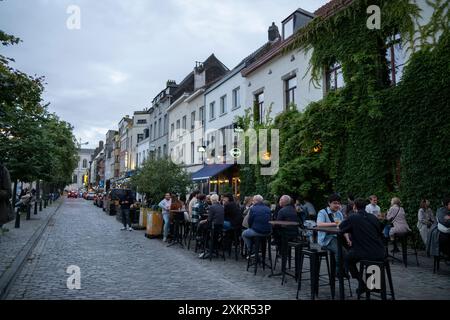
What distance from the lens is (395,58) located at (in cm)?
1337

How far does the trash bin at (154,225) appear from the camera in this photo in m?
14.9

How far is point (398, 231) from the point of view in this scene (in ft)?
31.8

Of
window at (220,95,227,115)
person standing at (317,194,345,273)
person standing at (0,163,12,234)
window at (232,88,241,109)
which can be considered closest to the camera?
person standing at (0,163,12,234)

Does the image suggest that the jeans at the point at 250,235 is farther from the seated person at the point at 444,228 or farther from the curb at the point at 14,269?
the curb at the point at 14,269

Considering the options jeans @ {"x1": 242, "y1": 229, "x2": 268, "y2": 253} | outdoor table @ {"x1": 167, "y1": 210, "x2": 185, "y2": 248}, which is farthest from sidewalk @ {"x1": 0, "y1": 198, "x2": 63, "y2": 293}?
jeans @ {"x1": 242, "y1": 229, "x2": 268, "y2": 253}

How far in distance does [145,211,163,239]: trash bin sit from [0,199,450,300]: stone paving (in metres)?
2.92

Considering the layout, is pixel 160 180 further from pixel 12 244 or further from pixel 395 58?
pixel 395 58

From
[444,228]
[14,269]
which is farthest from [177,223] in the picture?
[444,228]

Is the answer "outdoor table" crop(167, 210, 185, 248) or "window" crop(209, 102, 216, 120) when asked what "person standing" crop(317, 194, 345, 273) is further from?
"window" crop(209, 102, 216, 120)

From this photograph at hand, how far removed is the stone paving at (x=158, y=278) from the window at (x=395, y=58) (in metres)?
6.17

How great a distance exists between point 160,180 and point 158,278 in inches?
385

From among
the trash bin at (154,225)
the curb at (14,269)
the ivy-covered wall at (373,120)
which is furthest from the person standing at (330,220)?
the trash bin at (154,225)

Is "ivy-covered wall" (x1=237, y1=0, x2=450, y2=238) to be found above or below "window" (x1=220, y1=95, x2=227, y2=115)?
below

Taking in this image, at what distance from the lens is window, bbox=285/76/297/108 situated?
1900 centimetres
